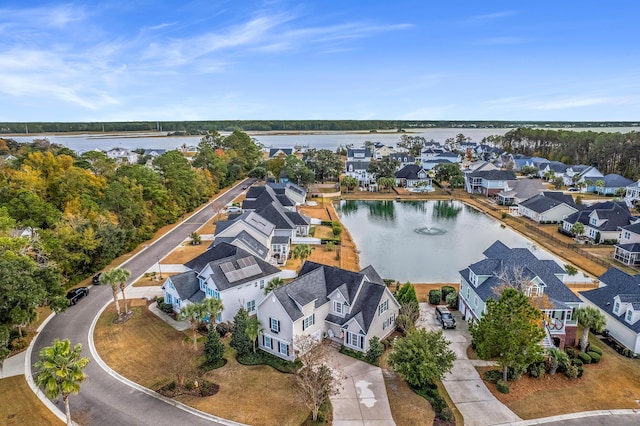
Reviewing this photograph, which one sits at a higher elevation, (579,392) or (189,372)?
(189,372)

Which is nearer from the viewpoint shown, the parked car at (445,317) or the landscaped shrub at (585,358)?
the landscaped shrub at (585,358)

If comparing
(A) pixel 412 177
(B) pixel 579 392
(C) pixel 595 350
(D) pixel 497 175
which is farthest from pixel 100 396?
(D) pixel 497 175

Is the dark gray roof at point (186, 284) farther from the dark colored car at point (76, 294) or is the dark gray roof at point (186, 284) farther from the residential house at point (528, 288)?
the residential house at point (528, 288)

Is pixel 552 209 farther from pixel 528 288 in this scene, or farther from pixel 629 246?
pixel 528 288

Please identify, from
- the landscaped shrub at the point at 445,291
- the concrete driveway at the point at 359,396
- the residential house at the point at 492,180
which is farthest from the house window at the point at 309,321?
the residential house at the point at 492,180

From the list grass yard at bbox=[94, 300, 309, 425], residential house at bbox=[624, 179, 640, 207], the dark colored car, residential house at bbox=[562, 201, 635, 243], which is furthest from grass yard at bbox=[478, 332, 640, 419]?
residential house at bbox=[624, 179, 640, 207]


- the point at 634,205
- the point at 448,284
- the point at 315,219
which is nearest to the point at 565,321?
the point at 448,284
